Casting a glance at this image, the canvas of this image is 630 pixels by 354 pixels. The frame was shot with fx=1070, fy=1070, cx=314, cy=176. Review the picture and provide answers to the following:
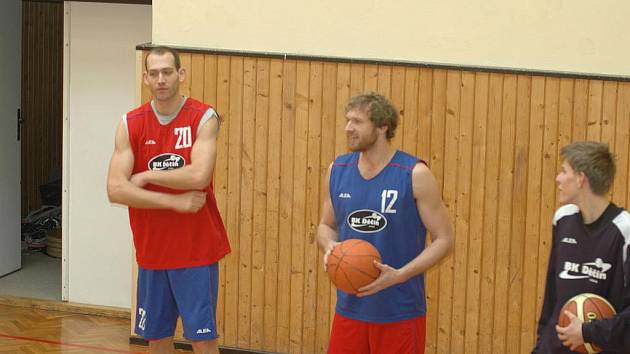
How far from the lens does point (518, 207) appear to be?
760cm

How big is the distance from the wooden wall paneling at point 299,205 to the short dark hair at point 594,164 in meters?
3.64

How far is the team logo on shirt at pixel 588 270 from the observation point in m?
4.53

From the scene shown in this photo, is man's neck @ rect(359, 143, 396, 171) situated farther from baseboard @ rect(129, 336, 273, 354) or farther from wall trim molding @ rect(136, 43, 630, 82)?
baseboard @ rect(129, 336, 273, 354)

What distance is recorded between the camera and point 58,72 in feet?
43.2

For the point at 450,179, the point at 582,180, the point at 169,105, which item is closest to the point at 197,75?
the point at 450,179

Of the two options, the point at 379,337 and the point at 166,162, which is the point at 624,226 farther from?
the point at 166,162

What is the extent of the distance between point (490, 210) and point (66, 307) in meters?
4.11

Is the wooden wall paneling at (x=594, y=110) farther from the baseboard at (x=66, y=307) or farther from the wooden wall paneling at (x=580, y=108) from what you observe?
the baseboard at (x=66, y=307)

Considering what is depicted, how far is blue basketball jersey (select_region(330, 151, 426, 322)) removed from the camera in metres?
5.43

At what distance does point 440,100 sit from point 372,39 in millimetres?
681

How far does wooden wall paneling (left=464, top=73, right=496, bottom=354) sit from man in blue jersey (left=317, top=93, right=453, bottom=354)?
2.16m

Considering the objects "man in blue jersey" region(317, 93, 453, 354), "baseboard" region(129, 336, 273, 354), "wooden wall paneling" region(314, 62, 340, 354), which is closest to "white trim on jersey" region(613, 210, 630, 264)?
"man in blue jersey" region(317, 93, 453, 354)

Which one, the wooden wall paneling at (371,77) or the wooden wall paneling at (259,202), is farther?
the wooden wall paneling at (259,202)

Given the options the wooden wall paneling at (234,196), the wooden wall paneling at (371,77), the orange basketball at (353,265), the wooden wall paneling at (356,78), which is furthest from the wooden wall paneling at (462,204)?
the orange basketball at (353,265)
